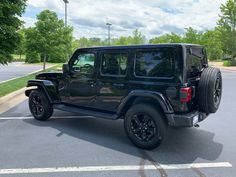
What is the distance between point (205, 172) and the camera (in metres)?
3.81

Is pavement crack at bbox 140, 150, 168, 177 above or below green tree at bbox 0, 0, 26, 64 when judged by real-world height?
below

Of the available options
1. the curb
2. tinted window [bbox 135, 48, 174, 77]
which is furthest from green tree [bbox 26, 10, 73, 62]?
tinted window [bbox 135, 48, 174, 77]

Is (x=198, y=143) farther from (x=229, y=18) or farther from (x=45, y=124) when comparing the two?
(x=229, y=18)

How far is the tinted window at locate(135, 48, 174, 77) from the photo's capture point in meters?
4.53

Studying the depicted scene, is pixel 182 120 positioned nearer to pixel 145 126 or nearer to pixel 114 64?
pixel 145 126

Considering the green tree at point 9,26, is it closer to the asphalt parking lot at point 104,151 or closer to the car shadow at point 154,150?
the asphalt parking lot at point 104,151

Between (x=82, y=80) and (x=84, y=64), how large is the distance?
0.37m

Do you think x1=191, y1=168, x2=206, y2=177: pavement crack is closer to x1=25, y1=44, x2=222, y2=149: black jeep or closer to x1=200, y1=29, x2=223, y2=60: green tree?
x1=25, y1=44, x2=222, y2=149: black jeep

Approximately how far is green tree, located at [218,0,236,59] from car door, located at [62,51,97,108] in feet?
103

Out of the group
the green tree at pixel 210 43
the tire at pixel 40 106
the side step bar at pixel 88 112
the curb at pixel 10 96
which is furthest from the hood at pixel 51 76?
the green tree at pixel 210 43

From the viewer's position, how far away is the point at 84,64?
5852mm

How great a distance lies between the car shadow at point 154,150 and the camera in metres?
4.44

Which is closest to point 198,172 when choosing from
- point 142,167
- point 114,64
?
point 142,167

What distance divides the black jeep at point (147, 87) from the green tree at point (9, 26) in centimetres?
351
